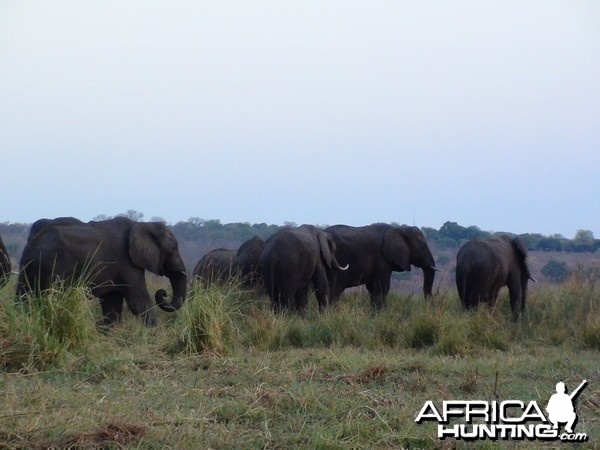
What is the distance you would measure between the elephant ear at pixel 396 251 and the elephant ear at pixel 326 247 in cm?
148

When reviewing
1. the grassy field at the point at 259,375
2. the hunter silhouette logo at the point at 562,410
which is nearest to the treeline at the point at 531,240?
the grassy field at the point at 259,375

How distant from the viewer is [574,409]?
6996 mm

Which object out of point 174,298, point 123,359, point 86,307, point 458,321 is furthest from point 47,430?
point 174,298

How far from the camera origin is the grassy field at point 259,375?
248 inches

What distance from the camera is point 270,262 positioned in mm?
14914

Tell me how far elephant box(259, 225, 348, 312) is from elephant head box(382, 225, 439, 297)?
2.33 metres

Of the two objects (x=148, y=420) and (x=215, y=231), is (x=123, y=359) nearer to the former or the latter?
(x=148, y=420)

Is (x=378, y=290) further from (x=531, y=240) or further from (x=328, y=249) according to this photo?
(x=531, y=240)

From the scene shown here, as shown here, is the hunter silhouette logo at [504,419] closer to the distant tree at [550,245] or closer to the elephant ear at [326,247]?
the elephant ear at [326,247]

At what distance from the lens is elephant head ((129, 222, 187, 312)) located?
1374 cm

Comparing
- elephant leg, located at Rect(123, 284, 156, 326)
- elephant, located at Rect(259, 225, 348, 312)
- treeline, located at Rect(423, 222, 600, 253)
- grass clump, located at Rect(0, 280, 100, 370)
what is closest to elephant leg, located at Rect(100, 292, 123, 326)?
elephant leg, located at Rect(123, 284, 156, 326)

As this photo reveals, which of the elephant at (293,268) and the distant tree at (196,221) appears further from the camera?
the distant tree at (196,221)

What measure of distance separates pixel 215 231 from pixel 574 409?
33419 millimetres

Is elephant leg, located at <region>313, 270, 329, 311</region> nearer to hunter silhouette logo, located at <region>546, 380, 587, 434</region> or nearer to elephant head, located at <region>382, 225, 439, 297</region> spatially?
elephant head, located at <region>382, 225, 439, 297</region>
